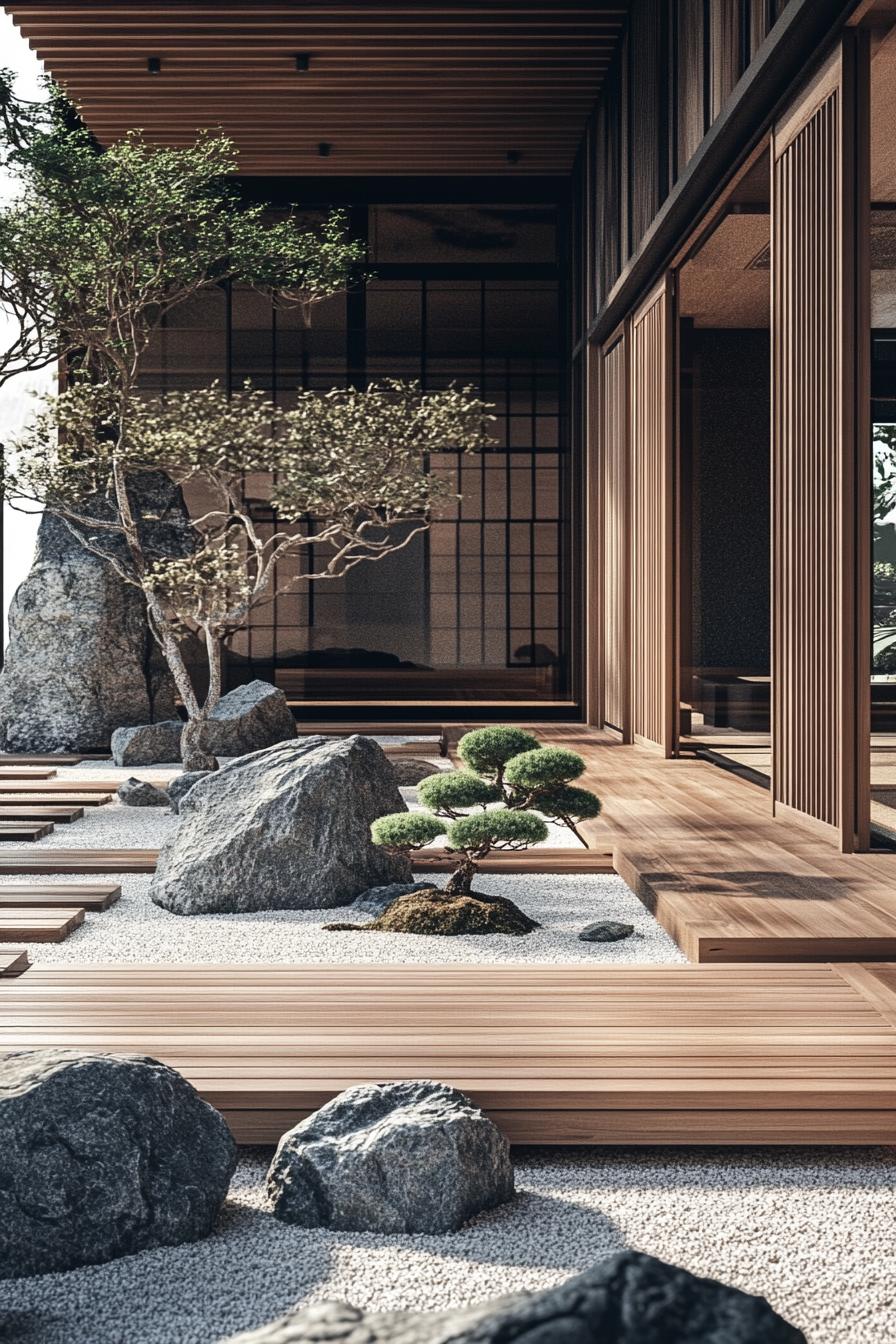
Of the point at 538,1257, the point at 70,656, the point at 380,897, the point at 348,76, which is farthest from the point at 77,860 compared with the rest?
the point at 348,76

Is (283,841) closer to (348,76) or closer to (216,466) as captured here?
(216,466)

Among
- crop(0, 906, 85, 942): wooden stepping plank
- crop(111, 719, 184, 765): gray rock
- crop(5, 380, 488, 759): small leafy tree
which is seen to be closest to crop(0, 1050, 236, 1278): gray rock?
crop(0, 906, 85, 942): wooden stepping plank

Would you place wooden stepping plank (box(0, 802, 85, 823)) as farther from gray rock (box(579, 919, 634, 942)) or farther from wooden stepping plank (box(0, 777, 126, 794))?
gray rock (box(579, 919, 634, 942))

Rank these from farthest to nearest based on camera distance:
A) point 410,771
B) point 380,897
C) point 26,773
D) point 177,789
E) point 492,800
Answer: point 26,773 → point 410,771 → point 177,789 → point 380,897 → point 492,800

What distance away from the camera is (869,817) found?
398 centimetres

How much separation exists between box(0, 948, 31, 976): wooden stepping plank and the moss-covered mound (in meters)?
0.91

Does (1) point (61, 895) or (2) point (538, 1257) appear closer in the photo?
(2) point (538, 1257)

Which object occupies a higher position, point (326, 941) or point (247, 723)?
point (247, 723)

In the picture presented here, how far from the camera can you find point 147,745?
763 cm

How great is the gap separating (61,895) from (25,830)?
54.3 inches

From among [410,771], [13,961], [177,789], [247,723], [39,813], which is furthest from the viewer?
[247,723]

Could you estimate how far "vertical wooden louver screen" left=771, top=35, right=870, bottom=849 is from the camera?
3.89m

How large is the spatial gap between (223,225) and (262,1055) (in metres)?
6.08

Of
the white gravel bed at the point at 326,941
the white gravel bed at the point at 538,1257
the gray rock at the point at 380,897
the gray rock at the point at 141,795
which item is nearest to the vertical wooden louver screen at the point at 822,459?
the white gravel bed at the point at 326,941
